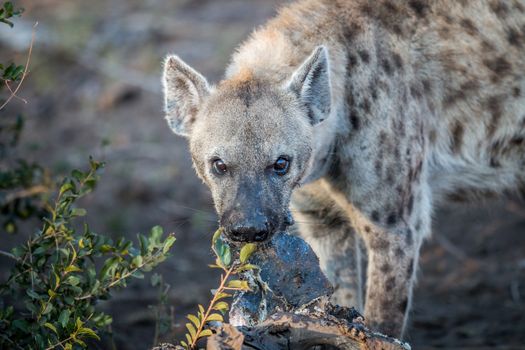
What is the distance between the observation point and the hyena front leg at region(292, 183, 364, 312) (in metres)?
4.24

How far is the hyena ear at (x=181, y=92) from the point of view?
3.67m

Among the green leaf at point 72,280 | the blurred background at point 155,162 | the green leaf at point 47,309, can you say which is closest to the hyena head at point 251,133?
the blurred background at point 155,162

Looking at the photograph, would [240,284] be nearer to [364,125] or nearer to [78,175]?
[78,175]

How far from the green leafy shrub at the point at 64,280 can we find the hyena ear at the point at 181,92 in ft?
2.37

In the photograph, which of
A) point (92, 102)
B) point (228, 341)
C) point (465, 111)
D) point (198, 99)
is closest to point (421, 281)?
point (465, 111)

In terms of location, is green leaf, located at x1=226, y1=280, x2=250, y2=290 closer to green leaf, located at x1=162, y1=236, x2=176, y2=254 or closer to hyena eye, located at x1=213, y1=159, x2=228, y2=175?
green leaf, located at x1=162, y1=236, x2=176, y2=254

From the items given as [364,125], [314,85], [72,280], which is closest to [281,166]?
[314,85]

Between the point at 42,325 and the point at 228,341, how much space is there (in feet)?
2.94

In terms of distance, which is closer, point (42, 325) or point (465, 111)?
point (42, 325)

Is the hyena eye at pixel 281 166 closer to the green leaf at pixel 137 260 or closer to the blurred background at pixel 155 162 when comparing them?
the blurred background at pixel 155 162

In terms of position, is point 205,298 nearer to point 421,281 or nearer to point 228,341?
point 421,281

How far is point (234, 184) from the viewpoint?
3.33m

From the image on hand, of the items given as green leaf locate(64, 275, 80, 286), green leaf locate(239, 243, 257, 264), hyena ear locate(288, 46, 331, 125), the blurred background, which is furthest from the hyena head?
green leaf locate(64, 275, 80, 286)

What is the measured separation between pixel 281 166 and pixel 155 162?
147 inches
